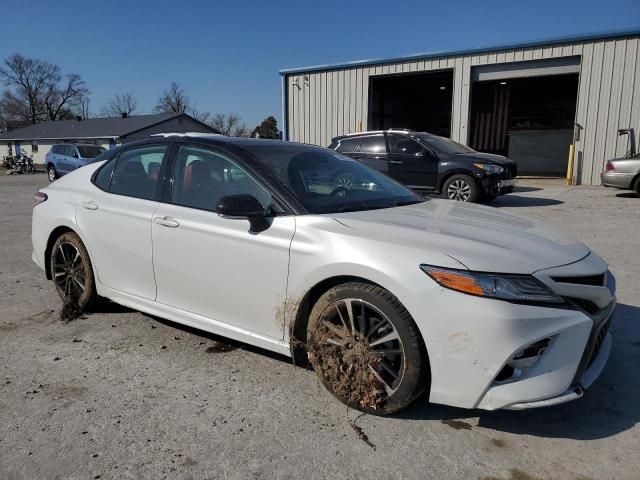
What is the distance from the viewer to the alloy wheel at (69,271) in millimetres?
4012

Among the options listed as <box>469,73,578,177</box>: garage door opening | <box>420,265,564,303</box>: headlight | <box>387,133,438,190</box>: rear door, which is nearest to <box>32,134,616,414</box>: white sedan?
<box>420,265,564,303</box>: headlight

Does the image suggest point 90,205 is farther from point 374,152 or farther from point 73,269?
point 374,152

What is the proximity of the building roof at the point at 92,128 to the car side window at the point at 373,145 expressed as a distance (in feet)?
134

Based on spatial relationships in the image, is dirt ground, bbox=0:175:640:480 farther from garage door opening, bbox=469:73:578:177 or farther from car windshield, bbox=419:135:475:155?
garage door opening, bbox=469:73:578:177

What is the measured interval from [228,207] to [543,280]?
171 cm

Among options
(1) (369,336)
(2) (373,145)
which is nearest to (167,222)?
(1) (369,336)

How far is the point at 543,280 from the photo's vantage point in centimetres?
228

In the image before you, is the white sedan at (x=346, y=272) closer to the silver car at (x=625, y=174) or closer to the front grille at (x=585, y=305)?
the front grille at (x=585, y=305)

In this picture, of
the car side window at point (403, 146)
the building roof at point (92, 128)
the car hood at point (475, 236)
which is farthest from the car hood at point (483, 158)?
Answer: the building roof at point (92, 128)

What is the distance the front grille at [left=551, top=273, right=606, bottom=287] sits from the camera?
92.1 inches

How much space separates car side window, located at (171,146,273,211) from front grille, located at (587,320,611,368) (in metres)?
1.90

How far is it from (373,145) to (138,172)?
8.39 meters

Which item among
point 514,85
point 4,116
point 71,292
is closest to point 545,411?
point 71,292

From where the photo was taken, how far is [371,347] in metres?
2.53
